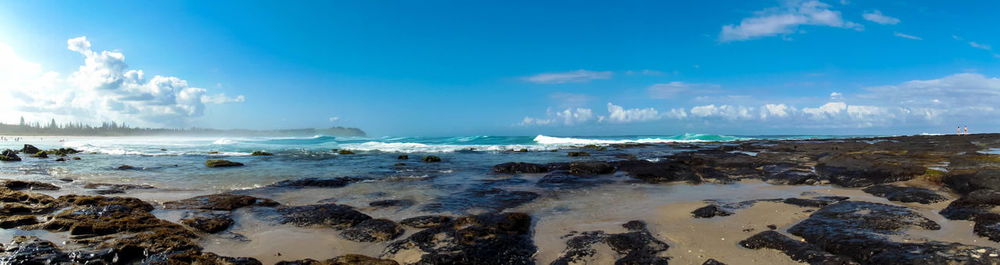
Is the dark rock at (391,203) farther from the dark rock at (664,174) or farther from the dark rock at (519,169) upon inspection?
the dark rock at (664,174)

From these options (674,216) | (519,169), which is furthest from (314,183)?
(674,216)

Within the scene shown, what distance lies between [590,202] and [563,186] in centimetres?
282

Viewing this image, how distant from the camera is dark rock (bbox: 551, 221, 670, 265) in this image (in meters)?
4.76

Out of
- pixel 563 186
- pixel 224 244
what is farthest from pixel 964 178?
pixel 224 244

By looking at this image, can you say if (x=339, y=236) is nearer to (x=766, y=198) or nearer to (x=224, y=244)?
(x=224, y=244)

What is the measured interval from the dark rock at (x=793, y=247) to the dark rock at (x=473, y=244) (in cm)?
278

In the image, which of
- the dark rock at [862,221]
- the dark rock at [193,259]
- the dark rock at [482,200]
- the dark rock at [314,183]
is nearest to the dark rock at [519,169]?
the dark rock at [482,200]

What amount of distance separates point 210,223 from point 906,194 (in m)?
12.6

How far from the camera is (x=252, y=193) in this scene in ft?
35.0

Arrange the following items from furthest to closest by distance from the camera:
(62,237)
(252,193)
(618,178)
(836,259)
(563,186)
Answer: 1. (618,178)
2. (563,186)
3. (252,193)
4. (62,237)
5. (836,259)

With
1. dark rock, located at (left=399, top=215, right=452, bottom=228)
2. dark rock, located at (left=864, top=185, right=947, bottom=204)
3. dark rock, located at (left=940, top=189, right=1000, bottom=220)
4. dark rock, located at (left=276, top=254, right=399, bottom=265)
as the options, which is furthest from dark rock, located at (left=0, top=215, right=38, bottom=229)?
dark rock, located at (left=864, top=185, right=947, bottom=204)

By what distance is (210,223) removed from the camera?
6559 mm

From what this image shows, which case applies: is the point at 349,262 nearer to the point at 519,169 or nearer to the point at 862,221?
the point at 862,221

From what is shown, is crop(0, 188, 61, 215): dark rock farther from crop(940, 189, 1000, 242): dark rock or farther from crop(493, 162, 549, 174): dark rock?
crop(940, 189, 1000, 242): dark rock
